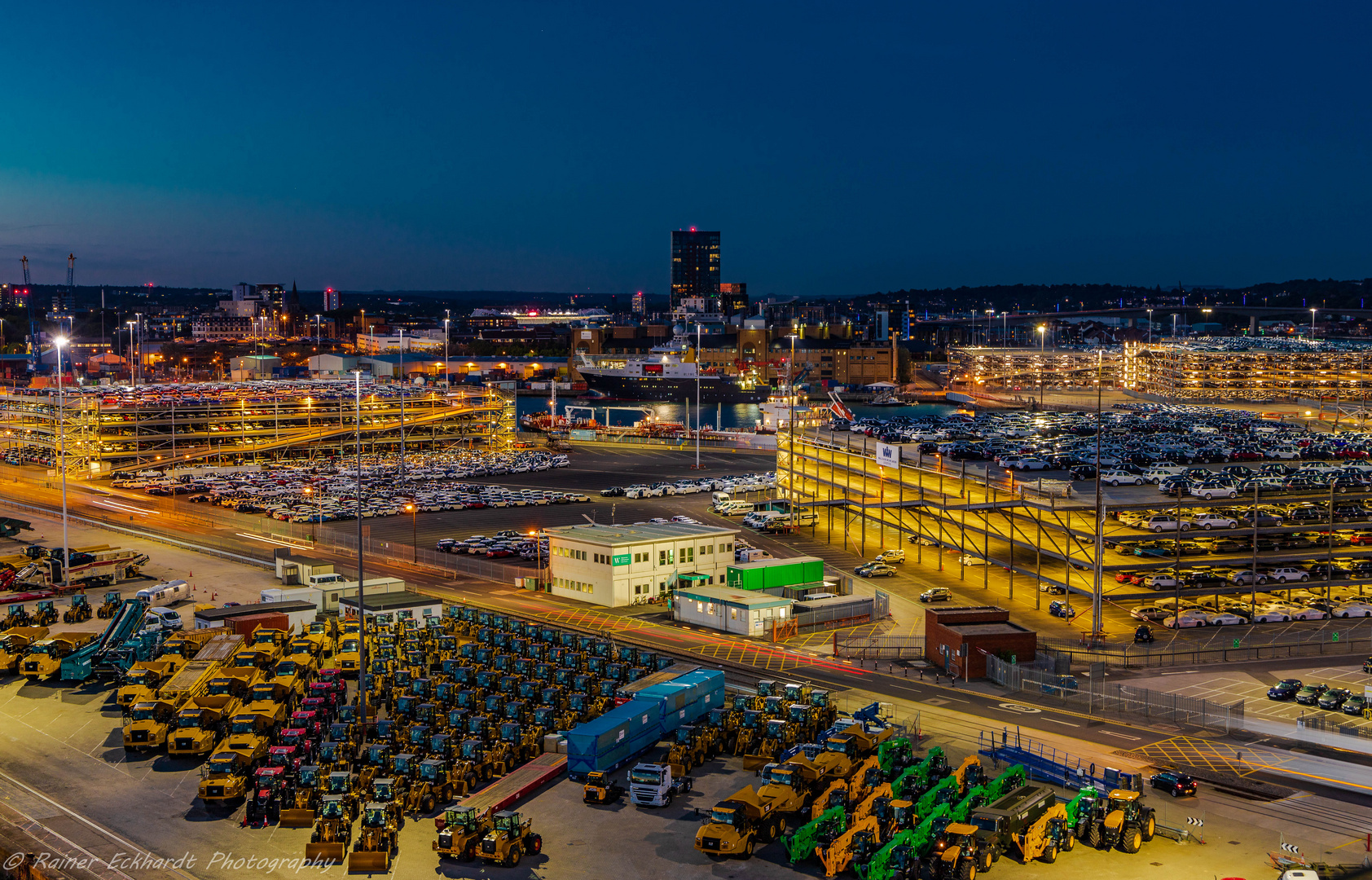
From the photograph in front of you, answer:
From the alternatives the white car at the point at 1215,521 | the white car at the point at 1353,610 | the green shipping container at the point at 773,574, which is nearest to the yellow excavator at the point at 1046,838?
the green shipping container at the point at 773,574

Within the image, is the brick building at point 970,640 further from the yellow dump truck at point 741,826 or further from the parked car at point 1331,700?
the yellow dump truck at point 741,826

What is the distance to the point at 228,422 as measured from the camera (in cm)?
7319

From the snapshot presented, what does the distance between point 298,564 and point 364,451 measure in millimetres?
42981

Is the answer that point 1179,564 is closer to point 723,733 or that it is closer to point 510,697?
point 723,733

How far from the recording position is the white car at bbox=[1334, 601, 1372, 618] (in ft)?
98.6

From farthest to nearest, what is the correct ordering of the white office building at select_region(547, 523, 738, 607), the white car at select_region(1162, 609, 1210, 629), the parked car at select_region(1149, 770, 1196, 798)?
the white office building at select_region(547, 523, 738, 607)
the white car at select_region(1162, 609, 1210, 629)
the parked car at select_region(1149, 770, 1196, 798)

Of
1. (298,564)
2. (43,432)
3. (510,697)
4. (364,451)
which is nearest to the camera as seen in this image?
(510,697)

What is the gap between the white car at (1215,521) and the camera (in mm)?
30719

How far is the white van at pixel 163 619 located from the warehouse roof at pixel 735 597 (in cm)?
1244

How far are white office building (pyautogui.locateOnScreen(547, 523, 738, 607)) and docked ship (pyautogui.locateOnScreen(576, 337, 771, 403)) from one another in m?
88.7

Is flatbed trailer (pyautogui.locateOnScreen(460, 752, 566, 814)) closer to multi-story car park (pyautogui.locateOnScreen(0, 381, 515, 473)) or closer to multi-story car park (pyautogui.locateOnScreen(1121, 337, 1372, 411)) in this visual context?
multi-story car park (pyautogui.locateOnScreen(0, 381, 515, 473))

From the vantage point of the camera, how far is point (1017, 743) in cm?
2014

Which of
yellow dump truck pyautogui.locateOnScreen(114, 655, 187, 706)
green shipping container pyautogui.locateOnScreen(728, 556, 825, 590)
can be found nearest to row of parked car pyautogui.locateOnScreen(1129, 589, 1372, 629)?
green shipping container pyautogui.locateOnScreen(728, 556, 825, 590)

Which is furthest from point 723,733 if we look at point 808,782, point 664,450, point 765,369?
point 765,369
